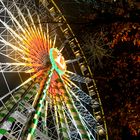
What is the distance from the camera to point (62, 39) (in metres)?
12.4

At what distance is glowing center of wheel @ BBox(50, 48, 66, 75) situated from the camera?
10.4m

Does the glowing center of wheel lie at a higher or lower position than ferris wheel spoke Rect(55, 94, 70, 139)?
higher

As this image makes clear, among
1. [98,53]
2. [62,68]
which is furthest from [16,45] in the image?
[98,53]

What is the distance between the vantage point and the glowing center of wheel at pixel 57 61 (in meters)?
10.4

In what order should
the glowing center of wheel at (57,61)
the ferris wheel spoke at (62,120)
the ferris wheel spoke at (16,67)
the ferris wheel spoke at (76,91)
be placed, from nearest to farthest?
the ferris wheel spoke at (16,67) < the ferris wheel spoke at (62,120) < the glowing center of wheel at (57,61) < the ferris wheel spoke at (76,91)

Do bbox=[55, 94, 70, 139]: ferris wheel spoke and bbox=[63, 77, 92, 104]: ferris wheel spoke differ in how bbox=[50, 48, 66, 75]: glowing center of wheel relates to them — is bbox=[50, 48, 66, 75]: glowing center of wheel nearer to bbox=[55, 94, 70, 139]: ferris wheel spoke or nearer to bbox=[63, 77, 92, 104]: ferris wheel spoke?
bbox=[63, 77, 92, 104]: ferris wheel spoke

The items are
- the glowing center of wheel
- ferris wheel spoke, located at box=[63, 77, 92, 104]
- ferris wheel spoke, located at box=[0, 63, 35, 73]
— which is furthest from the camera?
ferris wheel spoke, located at box=[63, 77, 92, 104]

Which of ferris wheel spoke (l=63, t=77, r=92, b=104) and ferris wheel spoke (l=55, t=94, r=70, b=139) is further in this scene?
ferris wheel spoke (l=63, t=77, r=92, b=104)

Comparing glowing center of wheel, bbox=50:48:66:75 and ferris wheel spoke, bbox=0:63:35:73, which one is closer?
ferris wheel spoke, bbox=0:63:35:73

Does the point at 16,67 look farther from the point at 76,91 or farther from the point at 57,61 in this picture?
the point at 76,91

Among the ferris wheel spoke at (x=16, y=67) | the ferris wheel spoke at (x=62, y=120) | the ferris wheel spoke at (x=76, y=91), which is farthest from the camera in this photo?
the ferris wheel spoke at (x=76, y=91)

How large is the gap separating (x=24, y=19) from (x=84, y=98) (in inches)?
129

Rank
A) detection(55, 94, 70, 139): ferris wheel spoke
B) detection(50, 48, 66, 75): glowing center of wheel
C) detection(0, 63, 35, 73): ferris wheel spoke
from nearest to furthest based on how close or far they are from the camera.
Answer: detection(0, 63, 35, 73): ferris wheel spoke
detection(55, 94, 70, 139): ferris wheel spoke
detection(50, 48, 66, 75): glowing center of wheel

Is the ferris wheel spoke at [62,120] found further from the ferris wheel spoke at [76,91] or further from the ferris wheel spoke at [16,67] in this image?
the ferris wheel spoke at [16,67]
